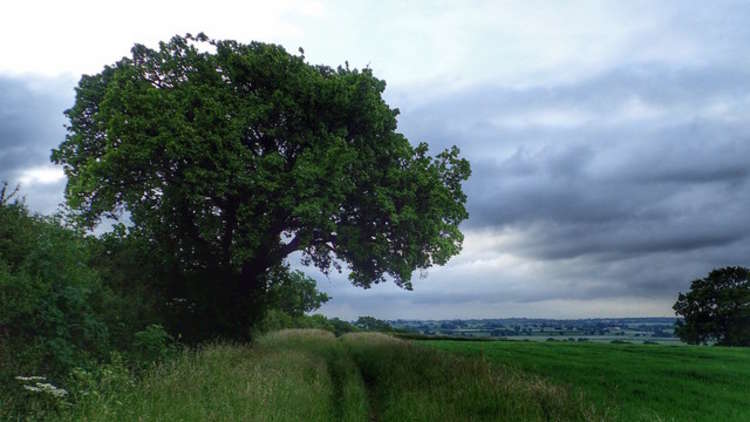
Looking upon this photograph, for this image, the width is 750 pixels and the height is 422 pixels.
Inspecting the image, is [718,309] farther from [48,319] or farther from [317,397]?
[48,319]

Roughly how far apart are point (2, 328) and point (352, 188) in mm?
13588

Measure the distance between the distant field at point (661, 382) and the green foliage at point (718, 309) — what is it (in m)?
38.5

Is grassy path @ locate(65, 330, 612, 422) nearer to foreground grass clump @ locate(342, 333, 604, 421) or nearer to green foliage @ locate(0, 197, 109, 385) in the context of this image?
foreground grass clump @ locate(342, 333, 604, 421)

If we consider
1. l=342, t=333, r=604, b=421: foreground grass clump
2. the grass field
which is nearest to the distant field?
the grass field

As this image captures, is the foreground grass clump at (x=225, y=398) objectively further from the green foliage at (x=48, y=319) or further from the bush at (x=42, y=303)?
the bush at (x=42, y=303)

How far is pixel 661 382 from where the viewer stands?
18.2m

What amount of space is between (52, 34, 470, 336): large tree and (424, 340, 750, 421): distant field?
8.53 m

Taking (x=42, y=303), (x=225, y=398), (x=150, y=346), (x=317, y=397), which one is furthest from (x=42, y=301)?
(x=317, y=397)

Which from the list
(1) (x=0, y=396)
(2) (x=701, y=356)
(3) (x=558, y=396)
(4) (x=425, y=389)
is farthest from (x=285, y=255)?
(2) (x=701, y=356)

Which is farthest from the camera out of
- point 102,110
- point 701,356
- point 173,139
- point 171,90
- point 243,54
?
point 701,356

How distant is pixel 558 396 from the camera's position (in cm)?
1028

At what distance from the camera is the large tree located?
1903 cm

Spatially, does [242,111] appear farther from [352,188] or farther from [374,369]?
[374,369]

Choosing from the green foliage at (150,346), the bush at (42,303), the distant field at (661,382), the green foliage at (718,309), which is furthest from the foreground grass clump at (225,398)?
the green foliage at (718,309)
